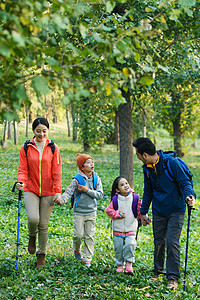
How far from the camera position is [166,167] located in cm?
527

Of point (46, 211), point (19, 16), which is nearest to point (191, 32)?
point (46, 211)

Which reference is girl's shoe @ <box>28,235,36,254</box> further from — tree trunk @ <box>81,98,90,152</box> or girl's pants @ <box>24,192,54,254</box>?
tree trunk @ <box>81,98,90,152</box>

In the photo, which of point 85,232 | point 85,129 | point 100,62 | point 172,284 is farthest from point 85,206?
point 85,129

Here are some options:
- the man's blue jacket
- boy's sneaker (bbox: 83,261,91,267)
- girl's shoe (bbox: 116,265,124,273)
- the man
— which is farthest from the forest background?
the man's blue jacket

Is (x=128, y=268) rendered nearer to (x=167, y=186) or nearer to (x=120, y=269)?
(x=120, y=269)

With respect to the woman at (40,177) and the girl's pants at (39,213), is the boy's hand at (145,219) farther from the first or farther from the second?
the girl's pants at (39,213)

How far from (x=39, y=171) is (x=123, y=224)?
59.0 inches

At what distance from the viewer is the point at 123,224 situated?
5.73 m

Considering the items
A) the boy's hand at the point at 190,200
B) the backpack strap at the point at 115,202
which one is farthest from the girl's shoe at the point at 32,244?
the boy's hand at the point at 190,200

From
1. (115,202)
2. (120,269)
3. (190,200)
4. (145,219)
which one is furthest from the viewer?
(115,202)

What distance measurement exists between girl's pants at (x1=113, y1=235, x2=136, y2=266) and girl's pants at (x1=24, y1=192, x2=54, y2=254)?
1.10 metres

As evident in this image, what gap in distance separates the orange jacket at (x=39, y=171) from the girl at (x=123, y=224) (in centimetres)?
93

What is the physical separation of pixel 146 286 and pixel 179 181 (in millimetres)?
1521

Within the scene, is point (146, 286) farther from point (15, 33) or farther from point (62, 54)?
point (15, 33)
